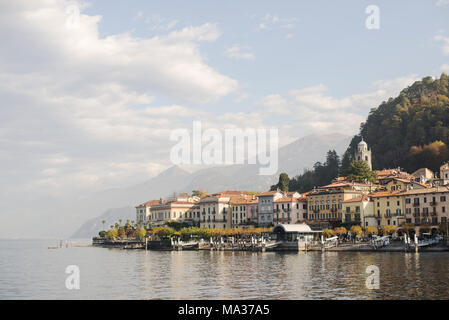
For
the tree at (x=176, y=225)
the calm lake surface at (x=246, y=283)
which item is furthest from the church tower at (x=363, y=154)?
the calm lake surface at (x=246, y=283)

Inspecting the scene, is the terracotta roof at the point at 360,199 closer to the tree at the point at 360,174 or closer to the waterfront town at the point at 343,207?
the waterfront town at the point at 343,207

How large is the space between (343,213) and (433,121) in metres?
62.2

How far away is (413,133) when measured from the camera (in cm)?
17300

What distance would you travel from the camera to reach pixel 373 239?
106062 mm

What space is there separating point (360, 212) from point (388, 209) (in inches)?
271

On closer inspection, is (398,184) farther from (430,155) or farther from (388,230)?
(430,155)

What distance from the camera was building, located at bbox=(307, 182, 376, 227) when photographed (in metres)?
128

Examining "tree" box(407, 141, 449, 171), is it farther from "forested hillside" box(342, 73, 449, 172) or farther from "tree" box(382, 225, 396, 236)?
"tree" box(382, 225, 396, 236)

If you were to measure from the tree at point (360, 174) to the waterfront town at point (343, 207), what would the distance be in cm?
223

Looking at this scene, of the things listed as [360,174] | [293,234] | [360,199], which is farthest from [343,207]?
[360,174]

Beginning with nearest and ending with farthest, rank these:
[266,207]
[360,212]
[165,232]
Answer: [360,212] < [266,207] < [165,232]

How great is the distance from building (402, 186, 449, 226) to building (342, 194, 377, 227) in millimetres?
9197

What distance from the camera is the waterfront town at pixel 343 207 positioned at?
109 meters
